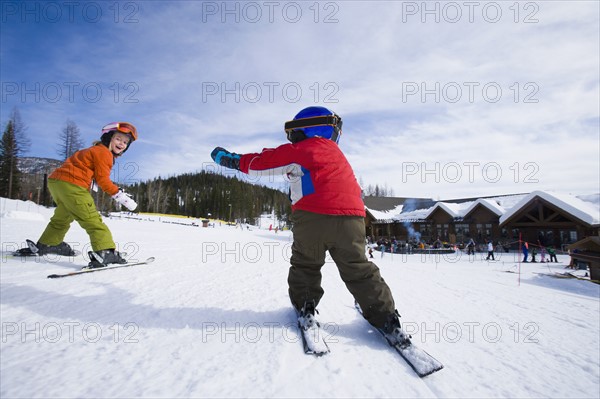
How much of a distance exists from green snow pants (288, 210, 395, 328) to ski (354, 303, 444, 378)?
212mm

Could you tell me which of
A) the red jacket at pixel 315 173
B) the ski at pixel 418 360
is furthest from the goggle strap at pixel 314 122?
the ski at pixel 418 360

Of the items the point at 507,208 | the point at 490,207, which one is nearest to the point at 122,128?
the point at 490,207

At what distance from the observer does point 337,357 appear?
1.51 meters

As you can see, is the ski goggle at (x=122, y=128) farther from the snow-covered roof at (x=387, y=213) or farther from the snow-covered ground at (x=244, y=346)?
the snow-covered roof at (x=387, y=213)

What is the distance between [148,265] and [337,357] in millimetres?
3487

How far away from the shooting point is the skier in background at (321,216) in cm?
183

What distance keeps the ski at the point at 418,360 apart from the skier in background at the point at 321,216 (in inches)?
3.1

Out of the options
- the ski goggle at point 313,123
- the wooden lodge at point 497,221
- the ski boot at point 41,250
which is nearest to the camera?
the ski goggle at point 313,123

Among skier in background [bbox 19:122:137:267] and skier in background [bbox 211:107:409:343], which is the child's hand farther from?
skier in background [bbox 211:107:409:343]

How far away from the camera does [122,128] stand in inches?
148

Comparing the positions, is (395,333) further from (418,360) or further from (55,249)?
(55,249)

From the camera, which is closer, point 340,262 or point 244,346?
point 244,346

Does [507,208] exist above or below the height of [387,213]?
above

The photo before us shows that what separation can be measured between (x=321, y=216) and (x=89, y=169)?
3.46 metres
